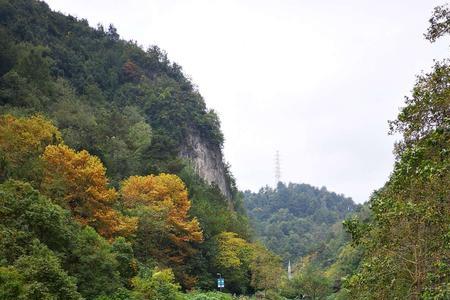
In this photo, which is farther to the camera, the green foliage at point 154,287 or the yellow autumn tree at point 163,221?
the yellow autumn tree at point 163,221

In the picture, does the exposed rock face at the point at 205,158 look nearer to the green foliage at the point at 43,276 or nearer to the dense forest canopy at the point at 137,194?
the dense forest canopy at the point at 137,194

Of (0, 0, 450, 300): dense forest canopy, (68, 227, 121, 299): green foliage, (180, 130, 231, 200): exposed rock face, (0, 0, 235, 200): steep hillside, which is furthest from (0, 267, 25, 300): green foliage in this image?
(180, 130, 231, 200): exposed rock face

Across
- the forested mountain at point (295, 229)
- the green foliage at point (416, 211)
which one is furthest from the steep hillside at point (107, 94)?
the forested mountain at point (295, 229)

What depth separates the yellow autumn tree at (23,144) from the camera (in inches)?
998

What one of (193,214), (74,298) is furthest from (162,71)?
(74,298)

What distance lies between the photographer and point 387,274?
417 inches

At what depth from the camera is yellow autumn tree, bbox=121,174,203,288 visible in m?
34.9

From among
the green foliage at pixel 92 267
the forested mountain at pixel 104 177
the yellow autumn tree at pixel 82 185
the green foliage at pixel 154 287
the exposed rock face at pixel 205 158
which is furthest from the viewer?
the exposed rock face at pixel 205 158

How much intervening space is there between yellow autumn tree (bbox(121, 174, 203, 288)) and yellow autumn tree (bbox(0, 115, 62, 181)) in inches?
294

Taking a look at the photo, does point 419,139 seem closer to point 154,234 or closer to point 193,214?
point 154,234

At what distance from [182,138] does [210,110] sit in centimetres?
943

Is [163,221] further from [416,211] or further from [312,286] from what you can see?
[312,286]

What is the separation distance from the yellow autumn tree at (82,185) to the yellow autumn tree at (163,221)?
19.0ft

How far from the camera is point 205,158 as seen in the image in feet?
255
